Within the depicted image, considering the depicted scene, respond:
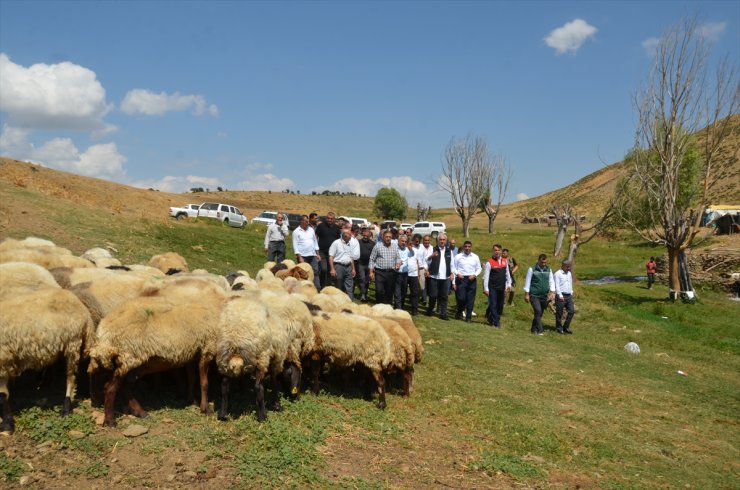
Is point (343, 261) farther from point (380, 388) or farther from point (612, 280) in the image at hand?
point (612, 280)

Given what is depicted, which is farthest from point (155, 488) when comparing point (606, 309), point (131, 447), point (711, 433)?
point (606, 309)

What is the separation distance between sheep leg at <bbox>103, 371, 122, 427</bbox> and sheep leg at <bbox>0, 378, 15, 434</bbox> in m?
0.82

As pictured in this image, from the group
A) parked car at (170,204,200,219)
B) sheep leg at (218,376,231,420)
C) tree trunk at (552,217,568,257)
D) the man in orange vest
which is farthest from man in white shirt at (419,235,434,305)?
parked car at (170,204,200,219)

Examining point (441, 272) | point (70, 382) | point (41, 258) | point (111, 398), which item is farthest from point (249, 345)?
point (441, 272)

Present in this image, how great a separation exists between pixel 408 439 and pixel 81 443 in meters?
3.55

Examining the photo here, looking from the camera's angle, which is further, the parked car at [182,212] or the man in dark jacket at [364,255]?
the parked car at [182,212]

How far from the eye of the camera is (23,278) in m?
6.57

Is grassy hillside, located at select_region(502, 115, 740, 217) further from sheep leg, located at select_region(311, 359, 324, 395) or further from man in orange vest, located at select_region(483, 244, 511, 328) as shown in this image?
sheep leg, located at select_region(311, 359, 324, 395)

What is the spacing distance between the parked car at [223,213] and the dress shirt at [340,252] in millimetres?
29081

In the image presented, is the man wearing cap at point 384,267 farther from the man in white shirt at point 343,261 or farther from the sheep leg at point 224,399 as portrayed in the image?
the sheep leg at point 224,399

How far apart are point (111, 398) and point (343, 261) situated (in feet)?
26.9

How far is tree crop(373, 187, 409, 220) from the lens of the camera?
317ft

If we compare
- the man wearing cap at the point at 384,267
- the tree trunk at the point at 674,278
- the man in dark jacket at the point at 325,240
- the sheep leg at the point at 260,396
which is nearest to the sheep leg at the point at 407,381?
the sheep leg at the point at 260,396

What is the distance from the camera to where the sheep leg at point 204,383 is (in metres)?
6.28
